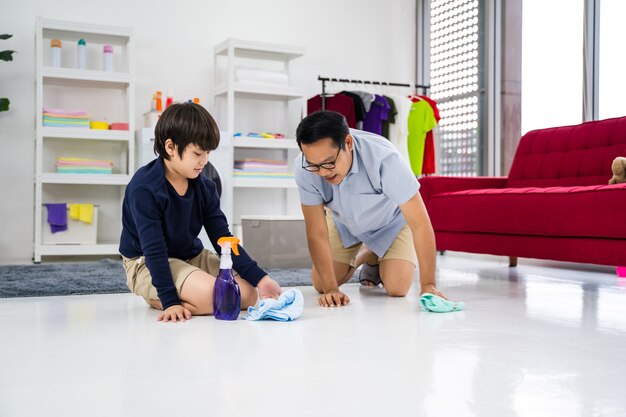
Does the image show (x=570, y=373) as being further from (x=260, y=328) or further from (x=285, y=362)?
(x=260, y=328)

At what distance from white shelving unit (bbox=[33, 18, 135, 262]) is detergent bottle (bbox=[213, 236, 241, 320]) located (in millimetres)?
2775

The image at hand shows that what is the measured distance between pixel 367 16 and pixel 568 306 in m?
4.38

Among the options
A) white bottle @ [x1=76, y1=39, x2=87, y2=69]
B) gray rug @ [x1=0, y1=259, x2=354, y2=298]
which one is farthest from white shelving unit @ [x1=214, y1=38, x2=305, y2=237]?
gray rug @ [x1=0, y1=259, x2=354, y2=298]

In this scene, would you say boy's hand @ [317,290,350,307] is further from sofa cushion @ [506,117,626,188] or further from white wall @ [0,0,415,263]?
white wall @ [0,0,415,263]

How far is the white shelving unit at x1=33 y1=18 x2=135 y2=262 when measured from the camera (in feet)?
15.0

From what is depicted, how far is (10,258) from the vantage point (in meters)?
4.91

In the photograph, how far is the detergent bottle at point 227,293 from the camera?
81.8 inches

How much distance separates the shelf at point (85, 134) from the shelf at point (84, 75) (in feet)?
1.18

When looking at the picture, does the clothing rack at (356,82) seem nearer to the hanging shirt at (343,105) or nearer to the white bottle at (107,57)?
the hanging shirt at (343,105)

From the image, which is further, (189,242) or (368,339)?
(189,242)

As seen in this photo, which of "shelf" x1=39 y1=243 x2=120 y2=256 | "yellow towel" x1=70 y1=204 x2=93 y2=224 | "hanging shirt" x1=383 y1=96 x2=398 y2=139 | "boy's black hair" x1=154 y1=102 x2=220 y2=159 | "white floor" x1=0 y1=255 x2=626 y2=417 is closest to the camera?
"white floor" x1=0 y1=255 x2=626 y2=417

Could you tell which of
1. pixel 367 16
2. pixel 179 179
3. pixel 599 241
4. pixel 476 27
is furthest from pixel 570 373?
pixel 367 16

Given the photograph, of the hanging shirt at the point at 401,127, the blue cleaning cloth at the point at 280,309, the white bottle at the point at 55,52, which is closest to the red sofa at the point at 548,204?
the blue cleaning cloth at the point at 280,309

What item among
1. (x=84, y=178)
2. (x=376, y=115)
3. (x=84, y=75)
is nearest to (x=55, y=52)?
(x=84, y=75)
